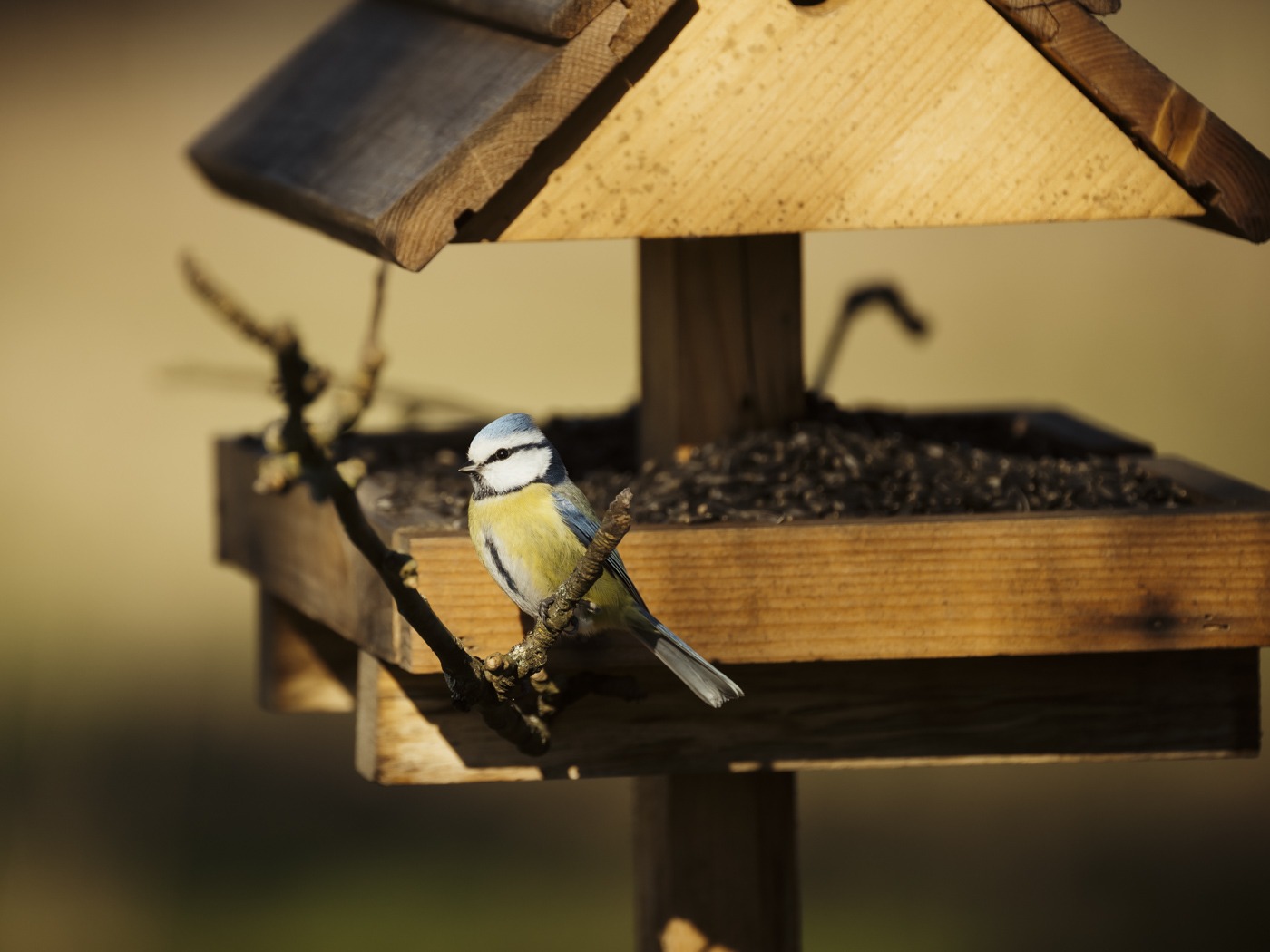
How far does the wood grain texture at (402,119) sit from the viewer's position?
6.11 ft

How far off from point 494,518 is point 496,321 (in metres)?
4.35

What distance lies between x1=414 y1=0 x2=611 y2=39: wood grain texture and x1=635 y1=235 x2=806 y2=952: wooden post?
398mm

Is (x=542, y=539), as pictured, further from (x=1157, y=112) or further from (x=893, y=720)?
(x=1157, y=112)

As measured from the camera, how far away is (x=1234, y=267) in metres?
5.71

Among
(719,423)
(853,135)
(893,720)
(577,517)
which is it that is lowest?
(893,720)

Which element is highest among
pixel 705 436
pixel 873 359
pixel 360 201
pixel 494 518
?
pixel 873 359

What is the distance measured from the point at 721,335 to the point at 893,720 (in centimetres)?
58

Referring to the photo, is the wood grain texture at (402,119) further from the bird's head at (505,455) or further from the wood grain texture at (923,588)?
the wood grain texture at (923,588)

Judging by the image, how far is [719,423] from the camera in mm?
2387

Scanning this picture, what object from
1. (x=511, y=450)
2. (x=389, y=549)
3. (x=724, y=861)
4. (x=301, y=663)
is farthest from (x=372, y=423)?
(x=389, y=549)

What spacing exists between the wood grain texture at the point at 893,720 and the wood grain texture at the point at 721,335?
17.4 inches

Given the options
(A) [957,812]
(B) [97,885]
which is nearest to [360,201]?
(B) [97,885]

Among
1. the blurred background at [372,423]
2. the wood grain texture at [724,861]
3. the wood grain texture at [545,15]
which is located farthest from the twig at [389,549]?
the blurred background at [372,423]

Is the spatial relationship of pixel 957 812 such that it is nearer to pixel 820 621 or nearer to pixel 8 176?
pixel 820 621
